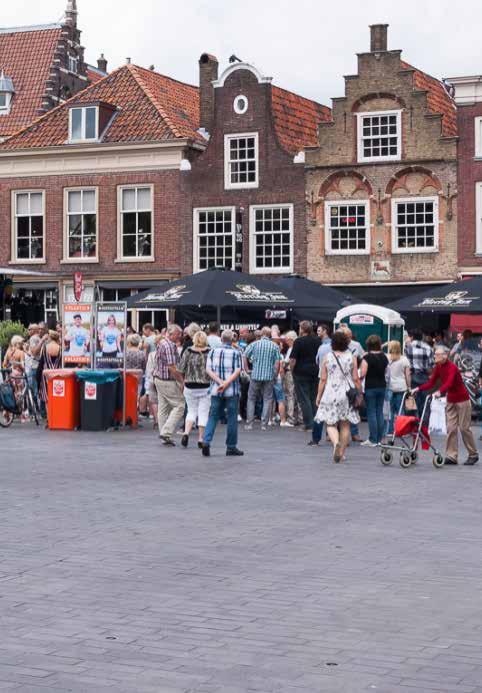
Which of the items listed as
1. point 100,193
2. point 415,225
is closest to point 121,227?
point 100,193

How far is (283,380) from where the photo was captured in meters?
23.7

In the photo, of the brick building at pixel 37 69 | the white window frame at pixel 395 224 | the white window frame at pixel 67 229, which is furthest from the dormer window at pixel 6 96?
the white window frame at pixel 395 224

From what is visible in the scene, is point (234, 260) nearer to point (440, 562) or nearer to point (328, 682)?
point (440, 562)

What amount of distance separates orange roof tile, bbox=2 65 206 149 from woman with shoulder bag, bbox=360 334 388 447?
72.6ft

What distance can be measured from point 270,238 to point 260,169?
2.20 meters

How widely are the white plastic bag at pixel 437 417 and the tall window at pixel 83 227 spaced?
25055 millimetres

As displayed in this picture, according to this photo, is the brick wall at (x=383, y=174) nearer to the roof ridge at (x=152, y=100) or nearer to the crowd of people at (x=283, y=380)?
the roof ridge at (x=152, y=100)

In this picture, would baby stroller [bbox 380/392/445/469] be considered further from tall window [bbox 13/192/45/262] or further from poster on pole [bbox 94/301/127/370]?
tall window [bbox 13/192/45/262]

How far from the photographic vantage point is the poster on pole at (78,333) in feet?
72.7

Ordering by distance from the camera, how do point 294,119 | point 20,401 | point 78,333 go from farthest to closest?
point 294,119
point 20,401
point 78,333

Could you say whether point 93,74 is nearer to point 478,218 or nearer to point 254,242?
point 254,242

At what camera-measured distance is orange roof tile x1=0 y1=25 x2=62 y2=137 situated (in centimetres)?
4669

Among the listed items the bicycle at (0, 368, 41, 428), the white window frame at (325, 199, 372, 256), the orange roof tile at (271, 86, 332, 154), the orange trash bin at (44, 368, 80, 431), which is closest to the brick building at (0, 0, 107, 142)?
the orange roof tile at (271, 86, 332, 154)

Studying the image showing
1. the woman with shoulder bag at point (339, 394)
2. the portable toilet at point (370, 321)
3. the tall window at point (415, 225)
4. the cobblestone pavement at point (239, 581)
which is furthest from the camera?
the tall window at point (415, 225)
